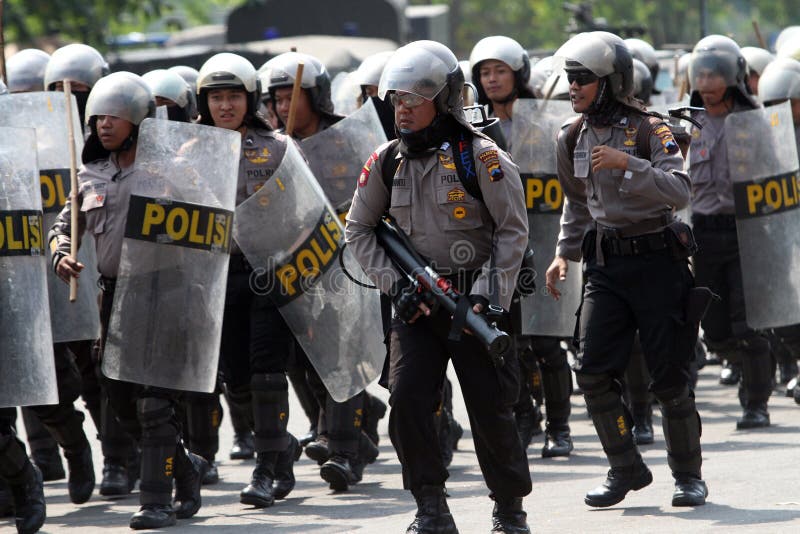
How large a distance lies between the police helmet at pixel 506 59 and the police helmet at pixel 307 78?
103 centimetres

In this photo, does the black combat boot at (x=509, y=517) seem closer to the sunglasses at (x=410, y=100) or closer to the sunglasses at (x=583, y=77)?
the sunglasses at (x=410, y=100)

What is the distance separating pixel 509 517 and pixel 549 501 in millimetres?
1022

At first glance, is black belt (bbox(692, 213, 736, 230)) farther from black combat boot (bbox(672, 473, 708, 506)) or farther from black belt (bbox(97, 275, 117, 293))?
black belt (bbox(97, 275, 117, 293))

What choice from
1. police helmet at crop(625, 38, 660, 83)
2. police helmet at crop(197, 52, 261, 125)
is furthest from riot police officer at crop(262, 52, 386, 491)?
police helmet at crop(625, 38, 660, 83)

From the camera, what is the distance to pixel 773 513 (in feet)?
21.0

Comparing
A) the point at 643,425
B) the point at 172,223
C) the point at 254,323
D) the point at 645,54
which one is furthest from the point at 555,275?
the point at 645,54

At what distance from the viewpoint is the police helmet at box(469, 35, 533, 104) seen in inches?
359

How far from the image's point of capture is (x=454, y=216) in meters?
6.06

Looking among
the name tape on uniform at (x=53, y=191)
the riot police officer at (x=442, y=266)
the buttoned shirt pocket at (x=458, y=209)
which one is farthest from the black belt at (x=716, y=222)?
the name tape on uniform at (x=53, y=191)

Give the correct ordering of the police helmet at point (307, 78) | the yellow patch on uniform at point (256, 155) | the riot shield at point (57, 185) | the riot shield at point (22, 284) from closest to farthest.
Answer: the riot shield at point (22, 284) → the yellow patch on uniform at point (256, 155) → the riot shield at point (57, 185) → the police helmet at point (307, 78)

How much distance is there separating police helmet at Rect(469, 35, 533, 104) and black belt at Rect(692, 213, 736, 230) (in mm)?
1220

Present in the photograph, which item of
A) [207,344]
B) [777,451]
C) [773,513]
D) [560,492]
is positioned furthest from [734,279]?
[207,344]

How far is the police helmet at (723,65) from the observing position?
898 cm

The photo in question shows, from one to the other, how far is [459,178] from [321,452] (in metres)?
2.62
